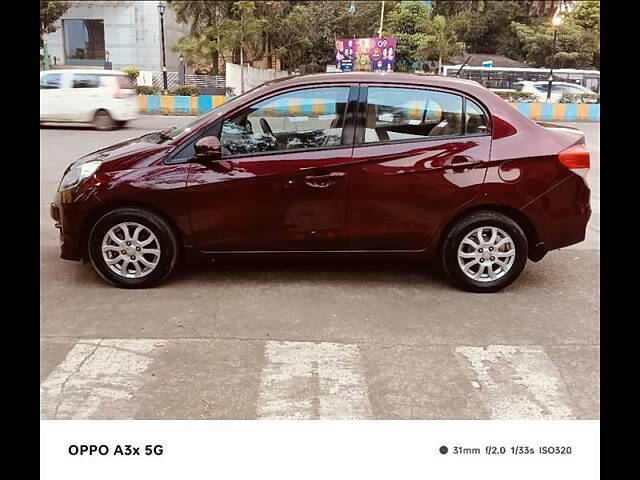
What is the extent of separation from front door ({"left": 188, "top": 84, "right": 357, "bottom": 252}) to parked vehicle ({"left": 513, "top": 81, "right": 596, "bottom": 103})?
17.2m

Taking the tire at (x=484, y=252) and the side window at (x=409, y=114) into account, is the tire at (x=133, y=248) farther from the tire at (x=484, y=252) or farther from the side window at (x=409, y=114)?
the tire at (x=484, y=252)

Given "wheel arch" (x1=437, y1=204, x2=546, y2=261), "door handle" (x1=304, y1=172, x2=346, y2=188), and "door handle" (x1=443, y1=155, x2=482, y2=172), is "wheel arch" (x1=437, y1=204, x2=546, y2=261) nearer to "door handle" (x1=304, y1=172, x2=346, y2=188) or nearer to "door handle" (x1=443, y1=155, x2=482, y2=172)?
"door handle" (x1=443, y1=155, x2=482, y2=172)

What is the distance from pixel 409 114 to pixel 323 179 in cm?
80

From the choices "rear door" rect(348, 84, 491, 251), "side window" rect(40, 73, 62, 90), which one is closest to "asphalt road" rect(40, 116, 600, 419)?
"rear door" rect(348, 84, 491, 251)

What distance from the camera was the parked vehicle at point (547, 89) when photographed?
66.1 ft

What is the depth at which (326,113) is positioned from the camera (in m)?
4.27

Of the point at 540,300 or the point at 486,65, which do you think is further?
the point at 486,65

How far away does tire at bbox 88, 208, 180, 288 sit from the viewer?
166 inches

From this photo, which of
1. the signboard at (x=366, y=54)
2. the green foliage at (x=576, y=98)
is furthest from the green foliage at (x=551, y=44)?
the signboard at (x=366, y=54)

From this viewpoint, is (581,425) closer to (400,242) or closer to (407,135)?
(400,242)

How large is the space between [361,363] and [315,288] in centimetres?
119

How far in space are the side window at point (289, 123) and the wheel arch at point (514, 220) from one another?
106cm

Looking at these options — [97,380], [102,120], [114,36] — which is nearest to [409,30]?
[114,36]

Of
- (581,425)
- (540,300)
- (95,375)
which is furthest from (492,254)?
(95,375)
